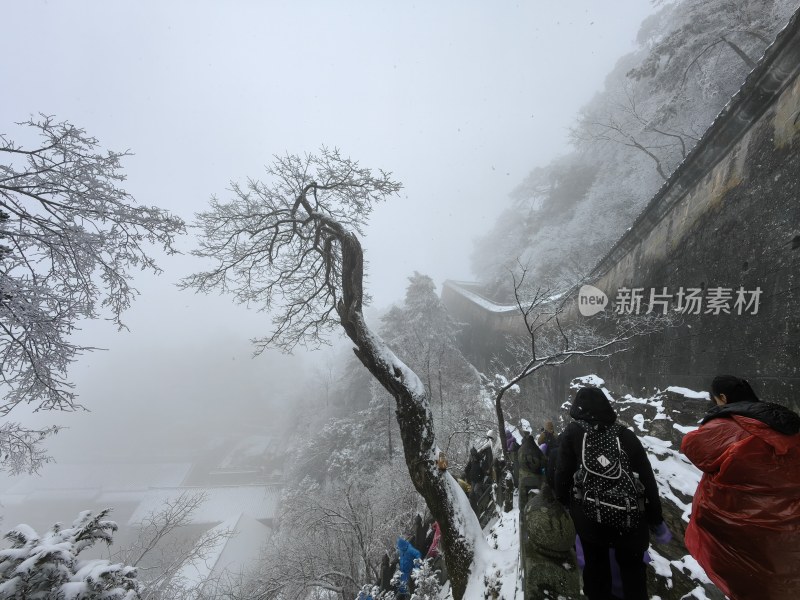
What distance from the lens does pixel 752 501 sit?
1.77 m

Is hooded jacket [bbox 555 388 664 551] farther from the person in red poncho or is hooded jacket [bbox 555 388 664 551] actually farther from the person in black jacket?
the person in red poncho

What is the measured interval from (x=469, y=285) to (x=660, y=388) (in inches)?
1029

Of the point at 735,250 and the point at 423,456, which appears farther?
the point at 735,250

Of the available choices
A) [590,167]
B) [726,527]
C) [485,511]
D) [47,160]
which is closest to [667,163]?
[590,167]

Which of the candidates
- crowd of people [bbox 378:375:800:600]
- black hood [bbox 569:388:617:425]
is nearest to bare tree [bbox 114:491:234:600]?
crowd of people [bbox 378:375:800:600]

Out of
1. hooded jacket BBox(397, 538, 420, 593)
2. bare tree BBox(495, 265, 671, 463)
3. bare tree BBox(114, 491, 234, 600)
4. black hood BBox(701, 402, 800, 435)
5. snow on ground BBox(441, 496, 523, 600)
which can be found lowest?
bare tree BBox(114, 491, 234, 600)

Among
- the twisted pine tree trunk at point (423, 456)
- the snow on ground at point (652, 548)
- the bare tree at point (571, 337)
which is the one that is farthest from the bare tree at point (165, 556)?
the bare tree at point (571, 337)

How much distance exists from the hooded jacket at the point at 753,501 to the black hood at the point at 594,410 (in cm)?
48

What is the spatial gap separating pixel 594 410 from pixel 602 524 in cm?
70

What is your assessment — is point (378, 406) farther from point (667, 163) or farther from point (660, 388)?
point (667, 163)

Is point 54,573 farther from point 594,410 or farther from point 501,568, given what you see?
point 501,568

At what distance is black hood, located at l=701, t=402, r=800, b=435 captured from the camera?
1.73m

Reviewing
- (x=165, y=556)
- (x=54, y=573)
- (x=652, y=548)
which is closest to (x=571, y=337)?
(x=652, y=548)

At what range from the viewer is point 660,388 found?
6.20 m
